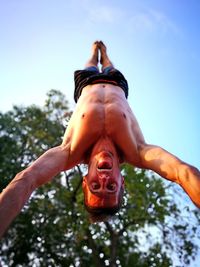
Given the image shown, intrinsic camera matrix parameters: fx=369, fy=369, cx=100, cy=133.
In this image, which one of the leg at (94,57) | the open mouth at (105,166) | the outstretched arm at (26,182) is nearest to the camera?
the outstretched arm at (26,182)

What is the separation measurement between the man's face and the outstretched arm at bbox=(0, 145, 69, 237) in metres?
0.39

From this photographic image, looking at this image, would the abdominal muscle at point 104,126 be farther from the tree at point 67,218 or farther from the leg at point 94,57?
the tree at point 67,218

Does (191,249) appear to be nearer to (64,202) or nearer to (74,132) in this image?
(64,202)

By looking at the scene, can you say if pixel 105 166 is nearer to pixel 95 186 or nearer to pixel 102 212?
pixel 95 186

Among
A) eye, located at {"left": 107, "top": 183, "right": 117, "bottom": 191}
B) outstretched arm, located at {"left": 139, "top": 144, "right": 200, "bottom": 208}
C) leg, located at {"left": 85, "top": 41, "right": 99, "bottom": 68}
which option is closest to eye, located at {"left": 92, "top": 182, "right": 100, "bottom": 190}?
eye, located at {"left": 107, "top": 183, "right": 117, "bottom": 191}

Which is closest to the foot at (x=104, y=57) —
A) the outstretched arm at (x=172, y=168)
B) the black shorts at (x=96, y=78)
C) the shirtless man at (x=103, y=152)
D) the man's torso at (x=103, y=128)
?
the black shorts at (x=96, y=78)

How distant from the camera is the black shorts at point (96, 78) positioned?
17.0 ft

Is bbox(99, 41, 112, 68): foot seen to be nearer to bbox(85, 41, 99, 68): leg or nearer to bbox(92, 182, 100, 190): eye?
bbox(85, 41, 99, 68): leg

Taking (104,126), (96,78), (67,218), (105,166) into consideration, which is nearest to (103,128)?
(104,126)

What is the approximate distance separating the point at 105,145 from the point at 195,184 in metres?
1.34

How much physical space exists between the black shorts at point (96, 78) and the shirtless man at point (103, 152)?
1 cm

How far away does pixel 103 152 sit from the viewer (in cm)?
423

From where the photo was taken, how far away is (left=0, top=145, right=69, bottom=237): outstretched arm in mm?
3053

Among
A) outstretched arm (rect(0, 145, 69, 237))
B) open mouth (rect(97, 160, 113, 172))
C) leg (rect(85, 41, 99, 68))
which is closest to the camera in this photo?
outstretched arm (rect(0, 145, 69, 237))
